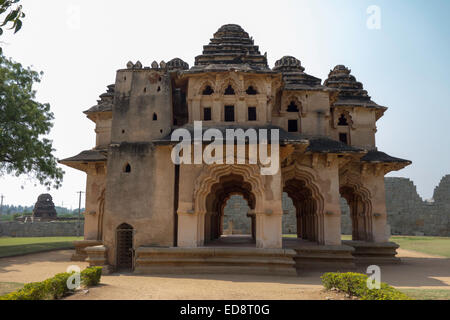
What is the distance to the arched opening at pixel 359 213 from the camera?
67.2ft

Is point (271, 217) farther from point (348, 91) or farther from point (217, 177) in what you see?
point (348, 91)

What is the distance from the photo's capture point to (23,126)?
22.8 meters

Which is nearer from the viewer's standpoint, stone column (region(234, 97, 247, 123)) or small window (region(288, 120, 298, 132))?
stone column (region(234, 97, 247, 123))

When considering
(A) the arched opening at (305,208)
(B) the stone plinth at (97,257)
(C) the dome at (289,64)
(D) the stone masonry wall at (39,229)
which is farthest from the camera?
(D) the stone masonry wall at (39,229)

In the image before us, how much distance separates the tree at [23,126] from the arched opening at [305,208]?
16663mm

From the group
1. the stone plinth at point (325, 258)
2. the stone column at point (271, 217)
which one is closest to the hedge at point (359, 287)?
the stone column at point (271, 217)

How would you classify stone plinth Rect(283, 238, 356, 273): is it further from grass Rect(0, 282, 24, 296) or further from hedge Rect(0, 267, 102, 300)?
grass Rect(0, 282, 24, 296)

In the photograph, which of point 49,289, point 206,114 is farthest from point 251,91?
point 49,289

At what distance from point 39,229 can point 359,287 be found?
44.5 meters

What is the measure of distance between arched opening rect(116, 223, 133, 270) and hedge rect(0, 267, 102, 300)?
191 inches

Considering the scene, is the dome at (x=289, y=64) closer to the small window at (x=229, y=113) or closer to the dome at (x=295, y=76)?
the dome at (x=295, y=76)

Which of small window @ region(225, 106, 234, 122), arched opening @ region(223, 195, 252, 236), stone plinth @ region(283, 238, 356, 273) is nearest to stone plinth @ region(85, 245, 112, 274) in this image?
small window @ region(225, 106, 234, 122)

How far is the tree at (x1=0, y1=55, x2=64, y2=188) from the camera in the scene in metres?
22.3

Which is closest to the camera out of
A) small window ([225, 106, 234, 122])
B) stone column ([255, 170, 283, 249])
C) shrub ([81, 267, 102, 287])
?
shrub ([81, 267, 102, 287])
